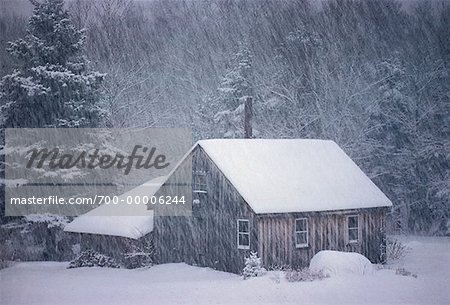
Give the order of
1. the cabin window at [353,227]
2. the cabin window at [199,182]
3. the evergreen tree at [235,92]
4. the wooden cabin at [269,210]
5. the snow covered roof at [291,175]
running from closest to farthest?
the wooden cabin at [269,210] → the snow covered roof at [291,175] → the cabin window at [199,182] → the cabin window at [353,227] → the evergreen tree at [235,92]

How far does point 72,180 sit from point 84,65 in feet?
23.1

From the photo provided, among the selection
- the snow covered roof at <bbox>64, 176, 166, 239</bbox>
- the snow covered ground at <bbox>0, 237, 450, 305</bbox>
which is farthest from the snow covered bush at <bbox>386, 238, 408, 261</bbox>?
the snow covered roof at <bbox>64, 176, 166, 239</bbox>

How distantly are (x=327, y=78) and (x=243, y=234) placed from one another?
24084 millimetres

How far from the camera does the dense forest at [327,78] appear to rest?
4197cm

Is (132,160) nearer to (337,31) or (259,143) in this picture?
(259,143)

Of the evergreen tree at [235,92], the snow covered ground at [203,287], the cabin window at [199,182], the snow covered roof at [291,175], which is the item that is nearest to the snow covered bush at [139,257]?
the snow covered ground at [203,287]

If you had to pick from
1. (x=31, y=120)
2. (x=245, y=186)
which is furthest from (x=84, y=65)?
(x=245, y=186)

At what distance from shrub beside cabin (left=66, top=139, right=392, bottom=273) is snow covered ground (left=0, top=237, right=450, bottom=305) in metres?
1.32

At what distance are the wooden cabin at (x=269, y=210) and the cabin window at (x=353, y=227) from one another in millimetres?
51

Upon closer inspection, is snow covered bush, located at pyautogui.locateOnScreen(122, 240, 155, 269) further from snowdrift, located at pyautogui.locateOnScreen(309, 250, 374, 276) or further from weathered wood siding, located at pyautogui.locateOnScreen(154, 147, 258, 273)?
snowdrift, located at pyautogui.locateOnScreen(309, 250, 374, 276)

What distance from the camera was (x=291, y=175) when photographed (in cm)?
2661

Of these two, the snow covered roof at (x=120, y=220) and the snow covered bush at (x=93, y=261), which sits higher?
the snow covered roof at (x=120, y=220)

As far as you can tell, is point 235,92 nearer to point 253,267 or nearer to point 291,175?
point 291,175

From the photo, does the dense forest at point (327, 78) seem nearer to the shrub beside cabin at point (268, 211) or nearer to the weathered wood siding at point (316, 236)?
the shrub beside cabin at point (268, 211)
